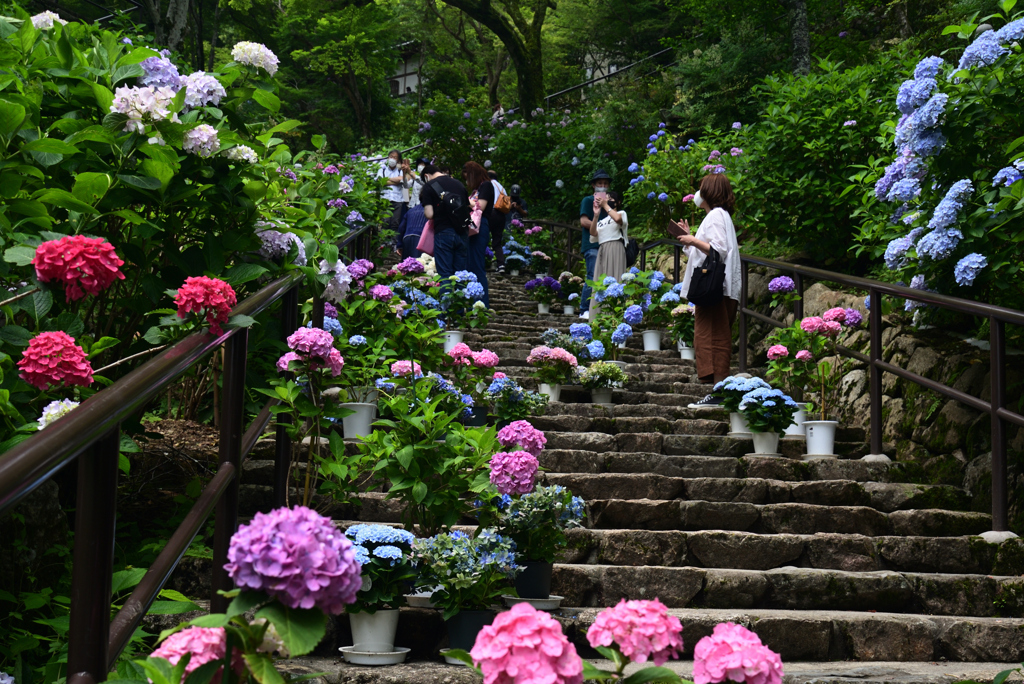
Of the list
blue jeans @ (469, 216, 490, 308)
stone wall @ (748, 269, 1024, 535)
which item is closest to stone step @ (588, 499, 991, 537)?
stone wall @ (748, 269, 1024, 535)

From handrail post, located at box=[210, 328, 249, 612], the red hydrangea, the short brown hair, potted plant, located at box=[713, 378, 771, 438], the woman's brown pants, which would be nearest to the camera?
the red hydrangea

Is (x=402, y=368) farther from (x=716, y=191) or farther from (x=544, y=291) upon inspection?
(x=544, y=291)

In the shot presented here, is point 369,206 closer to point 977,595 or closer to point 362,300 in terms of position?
point 362,300

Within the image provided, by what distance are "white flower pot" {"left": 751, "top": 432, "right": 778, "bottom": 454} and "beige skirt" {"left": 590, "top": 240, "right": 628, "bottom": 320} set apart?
3.57 metres

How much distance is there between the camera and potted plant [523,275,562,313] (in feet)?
32.7

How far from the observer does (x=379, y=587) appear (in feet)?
8.49

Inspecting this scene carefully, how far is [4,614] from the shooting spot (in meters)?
2.38

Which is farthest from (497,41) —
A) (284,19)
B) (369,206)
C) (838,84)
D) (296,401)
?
(296,401)

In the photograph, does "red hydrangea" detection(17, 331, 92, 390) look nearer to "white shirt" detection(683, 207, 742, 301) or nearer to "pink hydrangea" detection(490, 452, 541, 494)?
"pink hydrangea" detection(490, 452, 541, 494)

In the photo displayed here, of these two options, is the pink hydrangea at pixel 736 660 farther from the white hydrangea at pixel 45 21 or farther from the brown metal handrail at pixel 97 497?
the white hydrangea at pixel 45 21

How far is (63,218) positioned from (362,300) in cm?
253

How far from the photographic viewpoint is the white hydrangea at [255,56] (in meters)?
3.02

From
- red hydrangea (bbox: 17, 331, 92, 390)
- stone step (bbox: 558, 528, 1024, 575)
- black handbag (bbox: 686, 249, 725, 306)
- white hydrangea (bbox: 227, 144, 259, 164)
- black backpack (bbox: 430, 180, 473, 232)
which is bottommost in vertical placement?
stone step (bbox: 558, 528, 1024, 575)

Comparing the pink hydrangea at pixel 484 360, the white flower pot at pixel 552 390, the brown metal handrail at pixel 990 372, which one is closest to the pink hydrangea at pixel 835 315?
the brown metal handrail at pixel 990 372
